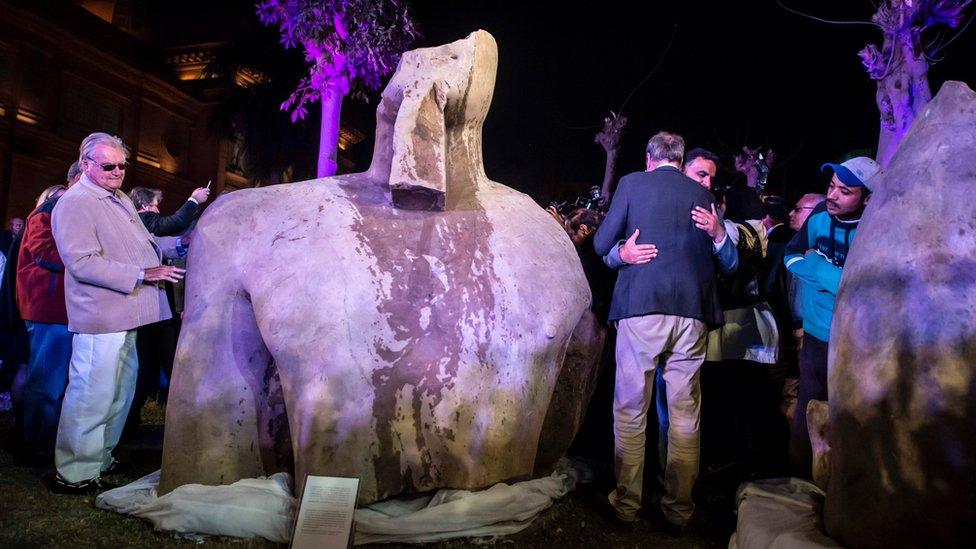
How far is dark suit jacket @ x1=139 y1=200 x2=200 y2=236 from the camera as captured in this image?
546 centimetres

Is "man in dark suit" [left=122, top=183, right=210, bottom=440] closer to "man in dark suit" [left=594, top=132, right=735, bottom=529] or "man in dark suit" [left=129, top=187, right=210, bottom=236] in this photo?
"man in dark suit" [left=129, top=187, right=210, bottom=236]

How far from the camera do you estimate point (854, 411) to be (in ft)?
5.37

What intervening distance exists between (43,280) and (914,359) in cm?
461

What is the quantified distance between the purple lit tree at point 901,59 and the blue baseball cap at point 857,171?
539 centimetres

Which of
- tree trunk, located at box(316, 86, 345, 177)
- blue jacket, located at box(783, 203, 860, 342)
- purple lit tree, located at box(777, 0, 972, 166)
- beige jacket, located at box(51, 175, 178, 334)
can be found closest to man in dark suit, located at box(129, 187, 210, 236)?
beige jacket, located at box(51, 175, 178, 334)

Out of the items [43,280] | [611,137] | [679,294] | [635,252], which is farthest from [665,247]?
[611,137]

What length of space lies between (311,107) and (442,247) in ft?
47.8

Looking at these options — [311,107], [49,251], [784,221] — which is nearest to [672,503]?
[784,221]

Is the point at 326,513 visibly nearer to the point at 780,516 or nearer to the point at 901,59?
the point at 780,516

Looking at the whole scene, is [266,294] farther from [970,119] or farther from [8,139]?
[8,139]

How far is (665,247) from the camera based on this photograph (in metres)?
3.25

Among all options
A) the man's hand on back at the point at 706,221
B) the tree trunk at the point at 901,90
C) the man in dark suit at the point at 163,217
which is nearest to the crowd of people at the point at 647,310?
the man's hand on back at the point at 706,221

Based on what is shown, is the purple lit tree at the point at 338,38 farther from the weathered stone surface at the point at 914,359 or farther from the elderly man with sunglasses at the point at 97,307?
the weathered stone surface at the point at 914,359

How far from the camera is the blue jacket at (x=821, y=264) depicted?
304 centimetres
